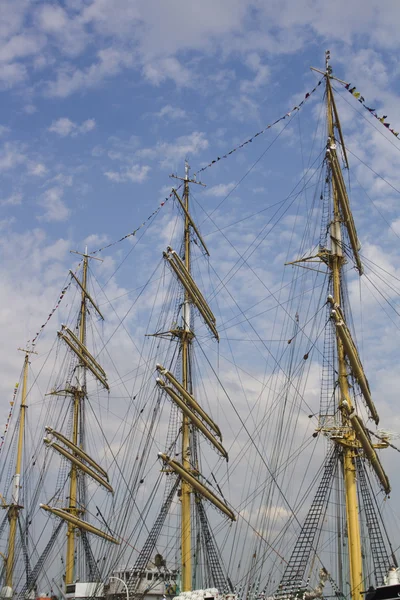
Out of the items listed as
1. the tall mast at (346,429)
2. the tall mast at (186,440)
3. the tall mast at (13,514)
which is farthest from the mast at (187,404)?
the tall mast at (13,514)

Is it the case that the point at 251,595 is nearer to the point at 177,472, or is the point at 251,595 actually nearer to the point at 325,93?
the point at 177,472

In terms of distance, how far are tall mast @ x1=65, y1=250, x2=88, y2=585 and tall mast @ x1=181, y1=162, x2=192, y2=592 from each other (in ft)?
53.1

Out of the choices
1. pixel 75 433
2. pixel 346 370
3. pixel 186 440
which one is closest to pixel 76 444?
pixel 75 433

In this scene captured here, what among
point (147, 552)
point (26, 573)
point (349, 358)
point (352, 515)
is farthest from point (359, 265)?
point (26, 573)

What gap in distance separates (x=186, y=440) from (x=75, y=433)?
18.4 m

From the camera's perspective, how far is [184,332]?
50.9m

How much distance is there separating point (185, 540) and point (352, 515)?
14.3 metres

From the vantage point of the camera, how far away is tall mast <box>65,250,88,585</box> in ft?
191

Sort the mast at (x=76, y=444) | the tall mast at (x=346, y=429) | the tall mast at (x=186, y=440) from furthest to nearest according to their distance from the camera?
the mast at (x=76, y=444), the tall mast at (x=186, y=440), the tall mast at (x=346, y=429)

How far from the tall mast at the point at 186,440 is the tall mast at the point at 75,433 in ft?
53.1

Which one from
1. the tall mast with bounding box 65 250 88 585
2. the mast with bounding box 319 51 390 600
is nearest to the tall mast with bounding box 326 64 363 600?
the mast with bounding box 319 51 390 600

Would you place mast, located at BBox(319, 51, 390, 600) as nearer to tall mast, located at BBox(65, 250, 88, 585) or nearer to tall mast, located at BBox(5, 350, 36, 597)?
tall mast, located at BBox(65, 250, 88, 585)

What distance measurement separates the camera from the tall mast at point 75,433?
191 feet

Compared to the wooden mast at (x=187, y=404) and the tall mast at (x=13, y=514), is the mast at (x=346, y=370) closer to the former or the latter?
the wooden mast at (x=187, y=404)
